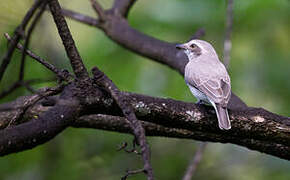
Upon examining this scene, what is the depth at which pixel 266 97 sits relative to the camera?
261 inches

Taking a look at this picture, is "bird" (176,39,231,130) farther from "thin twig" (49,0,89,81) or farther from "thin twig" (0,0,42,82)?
"thin twig" (0,0,42,82)

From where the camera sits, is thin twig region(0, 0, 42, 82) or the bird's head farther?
the bird's head

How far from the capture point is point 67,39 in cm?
299

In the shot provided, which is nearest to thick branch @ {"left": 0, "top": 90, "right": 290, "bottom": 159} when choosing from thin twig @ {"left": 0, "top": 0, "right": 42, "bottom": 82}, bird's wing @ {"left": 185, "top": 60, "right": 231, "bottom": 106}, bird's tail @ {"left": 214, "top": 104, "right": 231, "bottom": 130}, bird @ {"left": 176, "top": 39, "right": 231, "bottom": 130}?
bird's tail @ {"left": 214, "top": 104, "right": 231, "bottom": 130}

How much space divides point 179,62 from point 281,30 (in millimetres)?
2021

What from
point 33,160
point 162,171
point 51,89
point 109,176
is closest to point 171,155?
point 162,171

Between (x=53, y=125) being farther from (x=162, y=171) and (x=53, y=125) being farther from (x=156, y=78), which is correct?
(x=156, y=78)

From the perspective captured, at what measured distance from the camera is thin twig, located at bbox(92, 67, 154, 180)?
2.32 meters

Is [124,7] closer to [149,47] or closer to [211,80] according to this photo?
[149,47]

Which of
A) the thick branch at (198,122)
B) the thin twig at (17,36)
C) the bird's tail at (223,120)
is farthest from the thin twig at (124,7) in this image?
the thin twig at (17,36)

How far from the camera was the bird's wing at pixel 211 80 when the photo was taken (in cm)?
481

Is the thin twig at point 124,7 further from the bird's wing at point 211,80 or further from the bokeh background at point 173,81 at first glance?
the bird's wing at point 211,80

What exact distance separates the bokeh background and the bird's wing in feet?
3.57

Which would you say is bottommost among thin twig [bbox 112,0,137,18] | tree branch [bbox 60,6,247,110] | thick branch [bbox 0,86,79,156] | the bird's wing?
thick branch [bbox 0,86,79,156]
